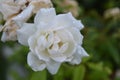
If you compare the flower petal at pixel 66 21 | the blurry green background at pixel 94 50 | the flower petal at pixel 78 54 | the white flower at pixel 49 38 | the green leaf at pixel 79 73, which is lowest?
the blurry green background at pixel 94 50

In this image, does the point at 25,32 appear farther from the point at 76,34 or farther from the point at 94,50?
the point at 94,50

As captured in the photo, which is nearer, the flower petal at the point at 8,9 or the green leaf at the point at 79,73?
the flower petal at the point at 8,9

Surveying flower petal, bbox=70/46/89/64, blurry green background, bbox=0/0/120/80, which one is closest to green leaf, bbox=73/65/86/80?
blurry green background, bbox=0/0/120/80

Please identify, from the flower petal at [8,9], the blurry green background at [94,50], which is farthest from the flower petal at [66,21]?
the blurry green background at [94,50]

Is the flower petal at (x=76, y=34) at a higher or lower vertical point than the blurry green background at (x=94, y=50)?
higher

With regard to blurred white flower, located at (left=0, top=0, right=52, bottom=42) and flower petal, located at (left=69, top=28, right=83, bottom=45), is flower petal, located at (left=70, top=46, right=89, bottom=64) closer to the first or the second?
flower petal, located at (left=69, top=28, right=83, bottom=45)

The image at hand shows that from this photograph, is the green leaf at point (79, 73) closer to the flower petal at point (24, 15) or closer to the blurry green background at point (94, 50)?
the blurry green background at point (94, 50)

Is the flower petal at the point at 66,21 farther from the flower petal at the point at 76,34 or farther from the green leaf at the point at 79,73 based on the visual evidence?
the green leaf at the point at 79,73

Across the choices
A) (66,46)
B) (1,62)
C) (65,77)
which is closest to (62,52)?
(66,46)
